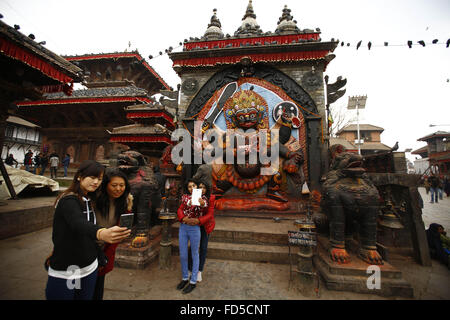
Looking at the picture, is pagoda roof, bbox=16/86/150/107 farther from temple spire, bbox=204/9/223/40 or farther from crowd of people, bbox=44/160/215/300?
crowd of people, bbox=44/160/215/300

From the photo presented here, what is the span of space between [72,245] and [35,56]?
512 cm

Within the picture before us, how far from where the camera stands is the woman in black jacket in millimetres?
1488

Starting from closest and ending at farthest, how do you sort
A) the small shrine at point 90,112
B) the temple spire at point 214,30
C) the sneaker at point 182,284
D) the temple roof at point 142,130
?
1. the sneaker at point 182,284
2. the temple roof at point 142,130
3. the temple spire at point 214,30
4. the small shrine at point 90,112

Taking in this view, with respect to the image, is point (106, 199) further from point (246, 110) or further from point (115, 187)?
point (246, 110)

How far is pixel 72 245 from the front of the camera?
155 centimetres

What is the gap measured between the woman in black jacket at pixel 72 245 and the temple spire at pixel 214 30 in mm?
8335

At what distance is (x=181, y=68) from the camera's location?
7453 mm

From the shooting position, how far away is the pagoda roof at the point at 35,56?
3677 mm

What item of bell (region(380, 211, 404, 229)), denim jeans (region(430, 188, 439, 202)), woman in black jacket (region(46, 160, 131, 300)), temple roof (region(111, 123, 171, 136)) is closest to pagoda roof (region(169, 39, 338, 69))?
temple roof (region(111, 123, 171, 136))

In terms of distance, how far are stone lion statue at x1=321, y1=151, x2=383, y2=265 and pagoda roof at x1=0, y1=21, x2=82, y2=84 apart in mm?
6991

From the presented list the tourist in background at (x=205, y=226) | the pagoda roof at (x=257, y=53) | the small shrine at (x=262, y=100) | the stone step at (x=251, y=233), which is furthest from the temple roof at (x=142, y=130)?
the tourist in background at (x=205, y=226)

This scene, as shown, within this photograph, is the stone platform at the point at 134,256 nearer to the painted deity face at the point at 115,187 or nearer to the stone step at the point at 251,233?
the stone step at the point at 251,233

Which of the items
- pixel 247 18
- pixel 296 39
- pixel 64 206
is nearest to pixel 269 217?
pixel 64 206
